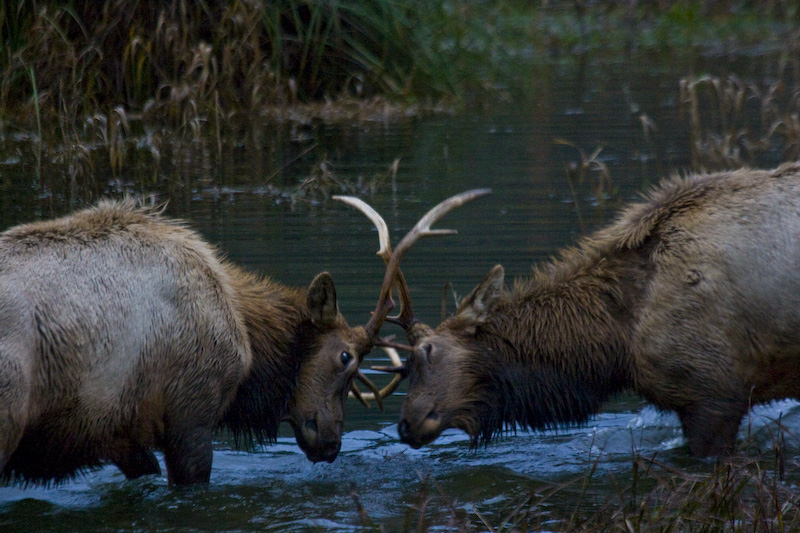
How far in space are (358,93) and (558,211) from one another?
4682 mm

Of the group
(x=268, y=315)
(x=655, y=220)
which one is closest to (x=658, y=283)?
(x=655, y=220)

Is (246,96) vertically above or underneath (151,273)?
above

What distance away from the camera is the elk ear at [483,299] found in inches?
237

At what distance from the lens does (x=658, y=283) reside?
19.6ft

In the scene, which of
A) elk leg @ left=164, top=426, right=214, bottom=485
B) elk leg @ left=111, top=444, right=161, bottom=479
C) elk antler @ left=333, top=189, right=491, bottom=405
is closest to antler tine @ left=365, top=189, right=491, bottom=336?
elk antler @ left=333, top=189, right=491, bottom=405

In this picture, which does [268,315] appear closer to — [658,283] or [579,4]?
[658,283]

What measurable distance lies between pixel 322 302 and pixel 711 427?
204 cm

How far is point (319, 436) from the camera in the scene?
237 inches

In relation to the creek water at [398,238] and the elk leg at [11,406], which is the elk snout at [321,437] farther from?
the elk leg at [11,406]

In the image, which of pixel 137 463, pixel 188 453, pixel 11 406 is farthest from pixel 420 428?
pixel 11 406

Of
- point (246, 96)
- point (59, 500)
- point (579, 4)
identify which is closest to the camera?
point (59, 500)

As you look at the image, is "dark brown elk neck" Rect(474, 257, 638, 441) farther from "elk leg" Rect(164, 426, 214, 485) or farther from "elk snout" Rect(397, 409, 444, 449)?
"elk leg" Rect(164, 426, 214, 485)

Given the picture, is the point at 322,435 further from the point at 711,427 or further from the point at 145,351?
the point at 711,427

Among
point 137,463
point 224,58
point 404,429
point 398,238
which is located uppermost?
point 224,58
